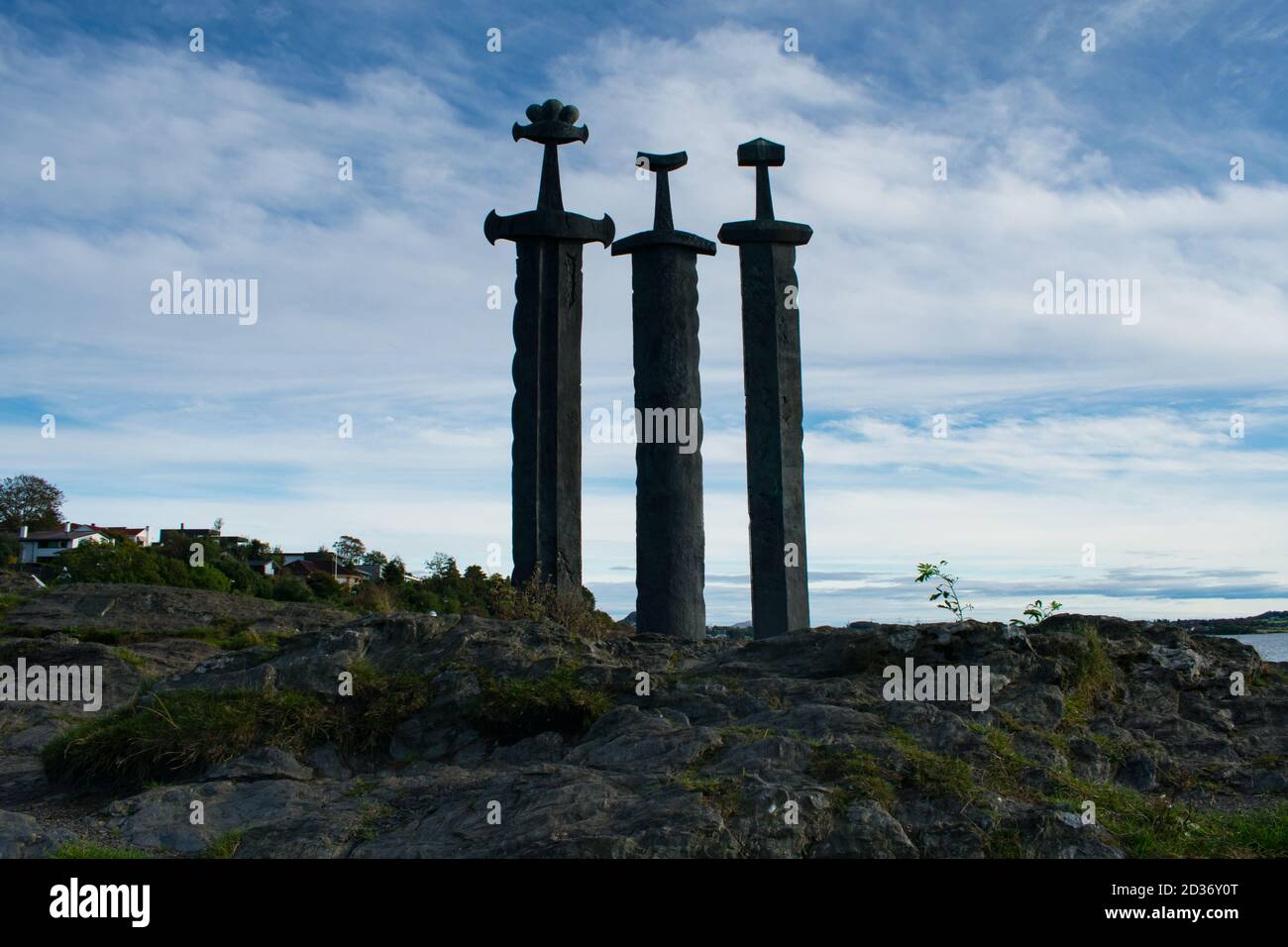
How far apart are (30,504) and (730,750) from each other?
175 feet

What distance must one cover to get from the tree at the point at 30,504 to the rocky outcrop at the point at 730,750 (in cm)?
4794

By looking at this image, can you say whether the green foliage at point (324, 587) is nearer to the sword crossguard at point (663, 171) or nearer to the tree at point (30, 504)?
the sword crossguard at point (663, 171)

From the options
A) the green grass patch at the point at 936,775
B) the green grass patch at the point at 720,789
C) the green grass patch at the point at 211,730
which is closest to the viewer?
the green grass patch at the point at 720,789

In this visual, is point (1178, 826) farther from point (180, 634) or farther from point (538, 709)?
point (180, 634)

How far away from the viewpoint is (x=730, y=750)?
6.29 metres

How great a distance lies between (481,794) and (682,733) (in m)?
1.27

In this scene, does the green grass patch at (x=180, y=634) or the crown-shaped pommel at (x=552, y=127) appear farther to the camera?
the crown-shaped pommel at (x=552, y=127)

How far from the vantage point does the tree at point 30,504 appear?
50750 mm

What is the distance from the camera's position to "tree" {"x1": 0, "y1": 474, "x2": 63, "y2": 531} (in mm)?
50750

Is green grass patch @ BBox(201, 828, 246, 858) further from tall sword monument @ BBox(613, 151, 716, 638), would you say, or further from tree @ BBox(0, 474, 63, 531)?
tree @ BBox(0, 474, 63, 531)

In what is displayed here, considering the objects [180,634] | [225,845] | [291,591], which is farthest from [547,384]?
[291,591]

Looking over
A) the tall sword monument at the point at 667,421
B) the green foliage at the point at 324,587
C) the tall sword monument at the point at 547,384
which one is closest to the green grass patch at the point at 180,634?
the tall sword monument at the point at 547,384

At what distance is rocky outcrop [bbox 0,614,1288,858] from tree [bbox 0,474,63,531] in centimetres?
4794
